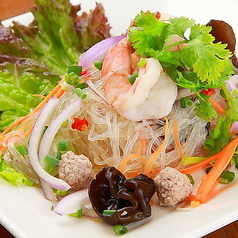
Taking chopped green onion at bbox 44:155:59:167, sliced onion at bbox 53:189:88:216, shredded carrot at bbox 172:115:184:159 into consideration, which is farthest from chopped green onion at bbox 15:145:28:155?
shredded carrot at bbox 172:115:184:159

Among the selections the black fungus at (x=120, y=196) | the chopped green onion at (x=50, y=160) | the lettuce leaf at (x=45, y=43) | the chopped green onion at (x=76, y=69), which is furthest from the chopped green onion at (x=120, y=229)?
the lettuce leaf at (x=45, y=43)

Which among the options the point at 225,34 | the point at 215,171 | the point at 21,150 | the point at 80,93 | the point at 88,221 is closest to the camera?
the point at 88,221

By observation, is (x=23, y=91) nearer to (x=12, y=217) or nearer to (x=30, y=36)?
(x=30, y=36)

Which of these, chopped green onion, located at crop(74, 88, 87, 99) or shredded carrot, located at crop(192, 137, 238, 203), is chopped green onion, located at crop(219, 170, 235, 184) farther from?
chopped green onion, located at crop(74, 88, 87, 99)

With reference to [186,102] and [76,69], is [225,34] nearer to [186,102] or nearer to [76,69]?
[186,102]

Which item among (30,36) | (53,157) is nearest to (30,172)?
(53,157)

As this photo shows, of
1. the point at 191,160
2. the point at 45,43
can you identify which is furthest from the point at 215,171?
the point at 45,43

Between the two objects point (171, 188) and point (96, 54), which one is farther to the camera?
point (96, 54)
